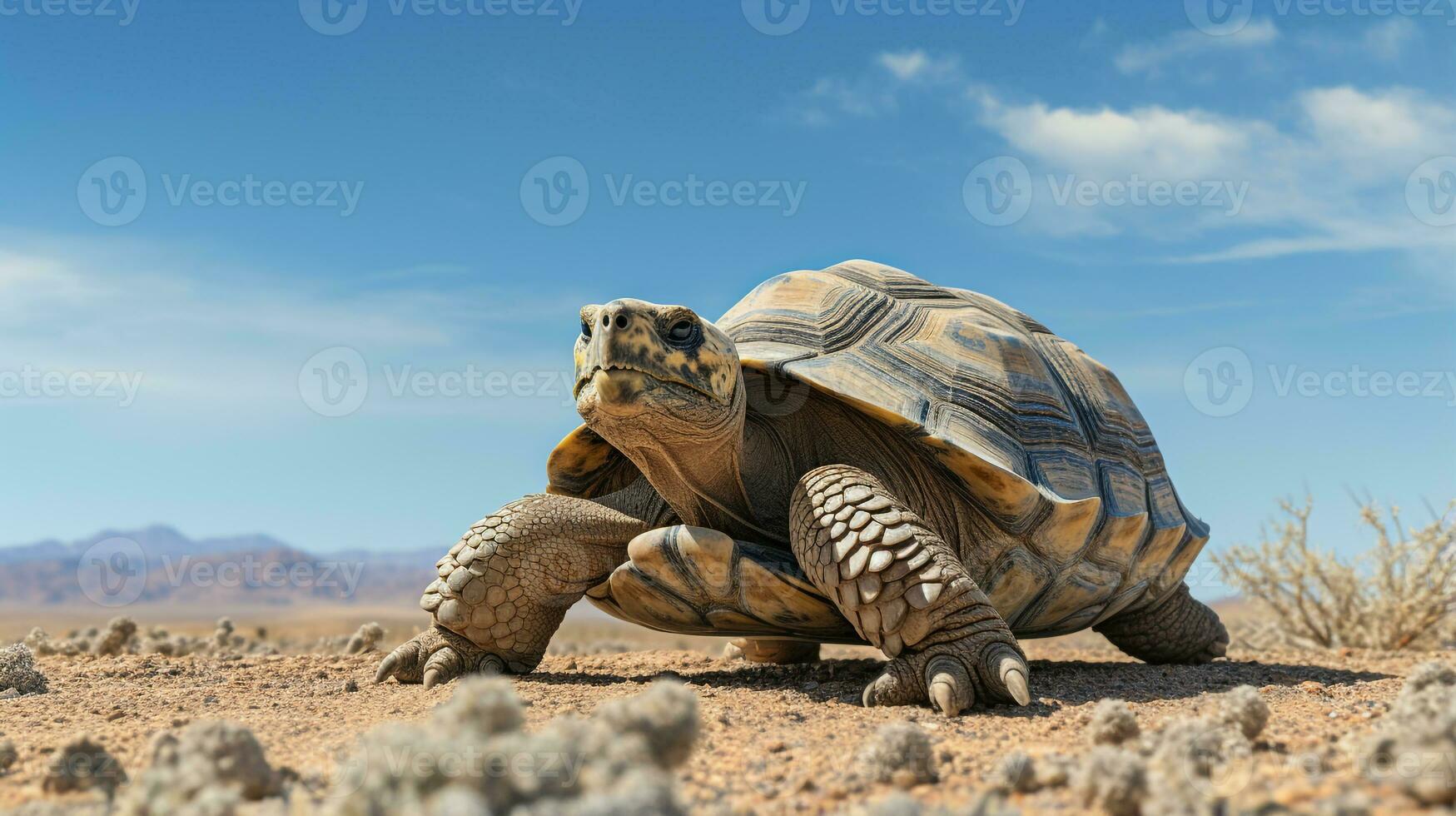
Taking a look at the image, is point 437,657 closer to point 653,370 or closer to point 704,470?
point 704,470

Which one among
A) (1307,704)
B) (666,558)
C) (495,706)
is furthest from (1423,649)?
(495,706)

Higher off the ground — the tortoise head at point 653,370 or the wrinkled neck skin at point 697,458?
the tortoise head at point 653,370

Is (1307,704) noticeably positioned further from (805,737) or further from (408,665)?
(408,665)

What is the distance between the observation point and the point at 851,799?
2.46 metres

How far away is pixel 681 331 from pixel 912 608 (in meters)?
1.55

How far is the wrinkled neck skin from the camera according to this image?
443 centimetres

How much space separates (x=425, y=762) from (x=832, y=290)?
14.2ft

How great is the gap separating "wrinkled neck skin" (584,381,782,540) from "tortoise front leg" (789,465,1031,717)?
66 cm

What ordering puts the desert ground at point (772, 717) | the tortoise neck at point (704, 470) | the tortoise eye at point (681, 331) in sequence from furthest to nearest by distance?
the tortoise neck at point (704, 470)
the tortoise eye at point (681, 331)
the desert ground at point (772, 717)

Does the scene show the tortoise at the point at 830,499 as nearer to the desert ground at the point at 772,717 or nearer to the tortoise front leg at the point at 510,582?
the tortoise front leg at the point at 510,582

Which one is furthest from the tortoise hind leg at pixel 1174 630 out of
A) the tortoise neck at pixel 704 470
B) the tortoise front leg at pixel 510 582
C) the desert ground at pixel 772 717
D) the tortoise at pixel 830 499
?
the tortoise front leg at pixel 510 582

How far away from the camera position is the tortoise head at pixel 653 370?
419cm

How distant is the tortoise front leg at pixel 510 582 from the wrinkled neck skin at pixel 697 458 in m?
0.49

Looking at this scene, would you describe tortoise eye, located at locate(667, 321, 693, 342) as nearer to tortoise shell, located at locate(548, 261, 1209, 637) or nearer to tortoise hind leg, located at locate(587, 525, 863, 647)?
tortoise shell, located at locate(548, 261, 1209, 637)
